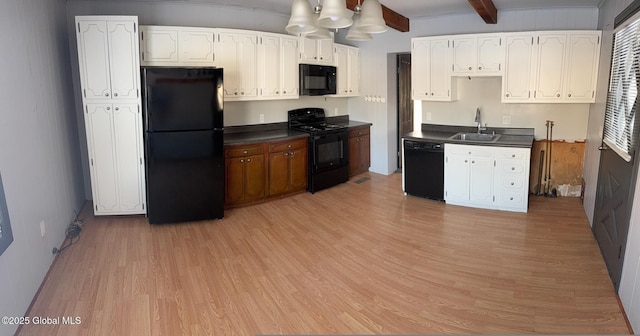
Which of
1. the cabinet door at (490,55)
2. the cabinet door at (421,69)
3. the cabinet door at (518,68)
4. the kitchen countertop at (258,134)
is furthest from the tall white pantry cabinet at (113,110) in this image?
the cabinet door at (518,68)

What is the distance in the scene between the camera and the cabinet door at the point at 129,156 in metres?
4.32

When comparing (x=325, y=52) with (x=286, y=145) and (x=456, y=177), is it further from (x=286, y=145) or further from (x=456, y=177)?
(x=456, y=177)

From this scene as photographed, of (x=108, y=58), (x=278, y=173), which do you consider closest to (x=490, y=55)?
(x=278, y=173)

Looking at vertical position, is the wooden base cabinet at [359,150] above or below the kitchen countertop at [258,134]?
below

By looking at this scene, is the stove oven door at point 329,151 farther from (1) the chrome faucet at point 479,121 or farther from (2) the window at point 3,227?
(2) the window at point 3,227

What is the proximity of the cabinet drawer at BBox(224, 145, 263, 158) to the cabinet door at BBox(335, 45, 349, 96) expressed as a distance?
202 centimetres

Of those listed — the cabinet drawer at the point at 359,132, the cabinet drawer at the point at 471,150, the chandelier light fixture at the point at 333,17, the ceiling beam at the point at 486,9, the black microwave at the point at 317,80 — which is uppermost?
the ceiling beam at the point at 486,9

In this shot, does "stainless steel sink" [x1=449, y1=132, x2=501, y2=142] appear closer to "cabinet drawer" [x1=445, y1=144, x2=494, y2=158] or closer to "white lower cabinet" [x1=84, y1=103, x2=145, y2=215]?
"cabinet drawer" [x1=445, y1=144, x2=494, y2=158]

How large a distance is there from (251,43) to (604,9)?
417 cm

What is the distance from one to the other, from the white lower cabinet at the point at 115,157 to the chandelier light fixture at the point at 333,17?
8.55 ft

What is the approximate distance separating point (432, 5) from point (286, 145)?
102 inches

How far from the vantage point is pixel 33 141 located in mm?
3238

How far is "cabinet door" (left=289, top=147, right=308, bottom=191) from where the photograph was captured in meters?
5.46

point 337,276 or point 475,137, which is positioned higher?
point 475,137
